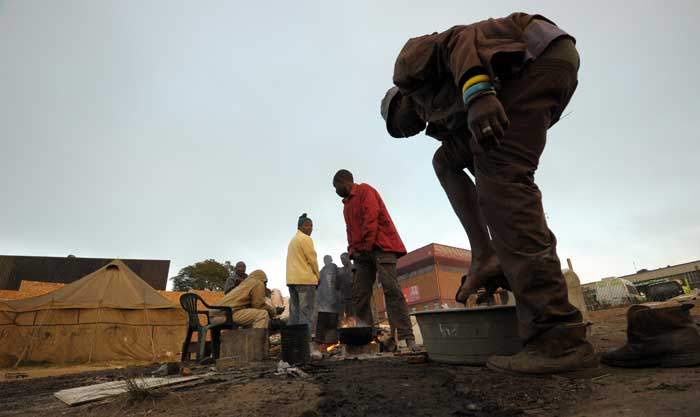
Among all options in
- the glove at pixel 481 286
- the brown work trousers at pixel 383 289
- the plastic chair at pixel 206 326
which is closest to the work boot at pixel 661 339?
the glove at pixel 481 286

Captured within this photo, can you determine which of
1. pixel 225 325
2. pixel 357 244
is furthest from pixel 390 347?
pixel 225 325

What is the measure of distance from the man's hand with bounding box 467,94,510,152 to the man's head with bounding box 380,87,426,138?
0.79 meters

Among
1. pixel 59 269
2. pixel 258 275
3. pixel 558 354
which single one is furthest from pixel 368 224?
pixel 59 269

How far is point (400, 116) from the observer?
7.66ft

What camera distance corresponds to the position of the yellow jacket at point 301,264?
18.0ft

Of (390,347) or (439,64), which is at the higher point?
(439,64)

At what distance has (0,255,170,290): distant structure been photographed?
92.8 feet

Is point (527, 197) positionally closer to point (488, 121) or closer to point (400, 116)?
point (488, 121)

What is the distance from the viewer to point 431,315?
210cm

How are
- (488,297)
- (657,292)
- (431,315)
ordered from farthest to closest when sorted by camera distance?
(657,292) < (488,297) < (431,315)

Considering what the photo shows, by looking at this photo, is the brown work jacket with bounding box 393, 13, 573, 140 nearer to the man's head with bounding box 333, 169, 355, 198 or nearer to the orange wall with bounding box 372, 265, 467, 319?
the man's head with bounding box 333, 169, 355, 198

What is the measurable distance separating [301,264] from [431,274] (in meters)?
23.7

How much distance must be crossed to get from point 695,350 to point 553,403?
2.51ft

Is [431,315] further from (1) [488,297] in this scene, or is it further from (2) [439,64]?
(2) [439,64]
